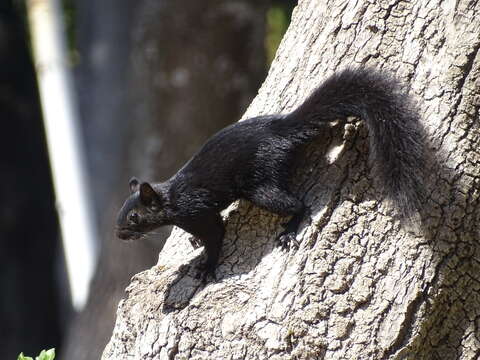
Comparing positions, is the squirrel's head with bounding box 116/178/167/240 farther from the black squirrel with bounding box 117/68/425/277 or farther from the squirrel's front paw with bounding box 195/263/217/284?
the squirrel's front paw with bounding box 195/263/217/284

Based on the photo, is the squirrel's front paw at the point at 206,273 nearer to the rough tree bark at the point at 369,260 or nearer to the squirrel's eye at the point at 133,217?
the rough tree bark at the point at 369,260

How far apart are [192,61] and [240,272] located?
508 centimetres

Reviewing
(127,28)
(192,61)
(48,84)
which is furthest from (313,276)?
(127,28)

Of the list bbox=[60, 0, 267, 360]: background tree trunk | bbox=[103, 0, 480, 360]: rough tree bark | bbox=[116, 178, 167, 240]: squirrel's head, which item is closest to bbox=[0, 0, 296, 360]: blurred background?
bbox=[60, 0, 267, 360]: background tree trunk

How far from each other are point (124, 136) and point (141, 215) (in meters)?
5.28

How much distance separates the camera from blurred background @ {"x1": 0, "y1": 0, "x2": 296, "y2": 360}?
8133mm

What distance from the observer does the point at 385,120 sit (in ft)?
12.2

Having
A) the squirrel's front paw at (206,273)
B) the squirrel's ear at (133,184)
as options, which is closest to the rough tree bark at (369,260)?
the squirrel's front paw at (206,273)

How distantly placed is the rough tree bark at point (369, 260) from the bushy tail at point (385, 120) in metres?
0.05

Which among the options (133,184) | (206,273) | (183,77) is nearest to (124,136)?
(183,77)

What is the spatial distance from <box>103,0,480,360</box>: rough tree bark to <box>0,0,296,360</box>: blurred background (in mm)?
4145

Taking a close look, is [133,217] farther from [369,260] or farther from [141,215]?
[369,260]

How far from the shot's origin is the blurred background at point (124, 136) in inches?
320

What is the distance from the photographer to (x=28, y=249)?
9.45 m
